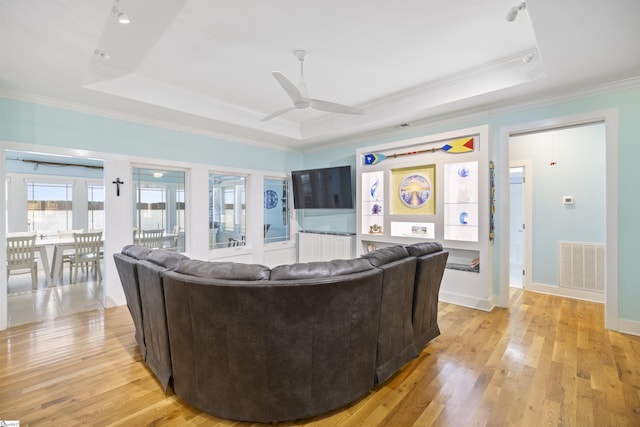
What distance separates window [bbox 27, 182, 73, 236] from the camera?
6.45 metres

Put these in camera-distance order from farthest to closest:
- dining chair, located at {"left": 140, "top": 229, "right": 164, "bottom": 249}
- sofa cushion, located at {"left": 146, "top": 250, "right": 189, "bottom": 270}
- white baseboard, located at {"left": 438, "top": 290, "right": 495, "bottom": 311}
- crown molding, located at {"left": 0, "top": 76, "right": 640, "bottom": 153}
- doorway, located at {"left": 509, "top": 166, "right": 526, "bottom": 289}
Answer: doorway, located at {"left": 509, "top": 166, "right": 526, "bottom": 289} → dining chair, located at {"left": 140, "top": 229, "right": 164, "bottom": 249} → white baseboard, located at {"left": 438, "top": 290, "right": 495, "bottom": 311} → crown molding, located at {"left": 0, "top": 76, "right": 640, "bottom": 153} → sofa cushion, located at {"left": 146, "top": 250, "right": 189, "bottom": 270}

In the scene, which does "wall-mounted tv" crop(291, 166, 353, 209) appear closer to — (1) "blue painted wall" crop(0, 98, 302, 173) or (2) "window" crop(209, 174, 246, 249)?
(1) "blue painted wall" crop(0, 98, 302, 173)

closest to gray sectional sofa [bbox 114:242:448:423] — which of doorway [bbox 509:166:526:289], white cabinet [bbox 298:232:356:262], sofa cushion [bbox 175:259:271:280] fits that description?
sofa cushion [bbox 175:259:271:280]

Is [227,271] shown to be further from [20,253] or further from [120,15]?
[20,253]

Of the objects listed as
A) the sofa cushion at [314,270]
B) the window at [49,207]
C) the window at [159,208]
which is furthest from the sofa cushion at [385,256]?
the window at [49,207]

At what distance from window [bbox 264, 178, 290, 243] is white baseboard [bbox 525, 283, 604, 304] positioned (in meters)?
4.55

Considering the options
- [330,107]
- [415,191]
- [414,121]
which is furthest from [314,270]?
[414,121]

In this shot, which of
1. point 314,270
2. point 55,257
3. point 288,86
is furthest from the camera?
point 55,257

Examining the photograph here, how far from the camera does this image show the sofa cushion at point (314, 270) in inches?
67.3

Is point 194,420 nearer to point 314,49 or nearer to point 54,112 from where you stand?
point 314,49

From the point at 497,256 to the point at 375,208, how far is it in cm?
192

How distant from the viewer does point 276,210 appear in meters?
6.19

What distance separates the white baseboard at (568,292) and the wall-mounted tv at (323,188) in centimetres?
322

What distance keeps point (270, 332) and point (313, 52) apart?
8.83 ft
